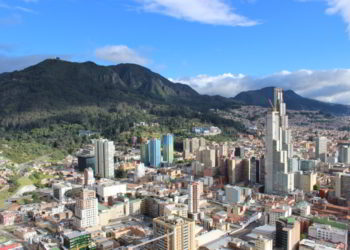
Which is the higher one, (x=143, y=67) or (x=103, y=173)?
(x=143, y=67)

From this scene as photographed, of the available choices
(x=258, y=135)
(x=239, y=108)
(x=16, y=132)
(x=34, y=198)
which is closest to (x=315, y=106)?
(x=239, y=108)

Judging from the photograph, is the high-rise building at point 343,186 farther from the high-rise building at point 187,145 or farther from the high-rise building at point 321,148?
the high-rise building at point 187,145

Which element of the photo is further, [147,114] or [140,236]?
[147,114]

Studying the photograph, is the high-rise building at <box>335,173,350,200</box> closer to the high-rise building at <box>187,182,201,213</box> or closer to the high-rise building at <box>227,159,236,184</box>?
the high-rise building at <box>227,159,236,184</box>

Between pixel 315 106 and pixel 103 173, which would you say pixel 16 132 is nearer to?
pixel 103 173

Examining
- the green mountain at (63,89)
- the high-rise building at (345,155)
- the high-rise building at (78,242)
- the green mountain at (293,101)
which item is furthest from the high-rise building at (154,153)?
the green mountain at (293,101)

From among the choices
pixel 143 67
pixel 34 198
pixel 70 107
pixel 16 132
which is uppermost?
pixel 143 67

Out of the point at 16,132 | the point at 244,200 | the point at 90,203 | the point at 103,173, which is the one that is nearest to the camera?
the point at 90,203
